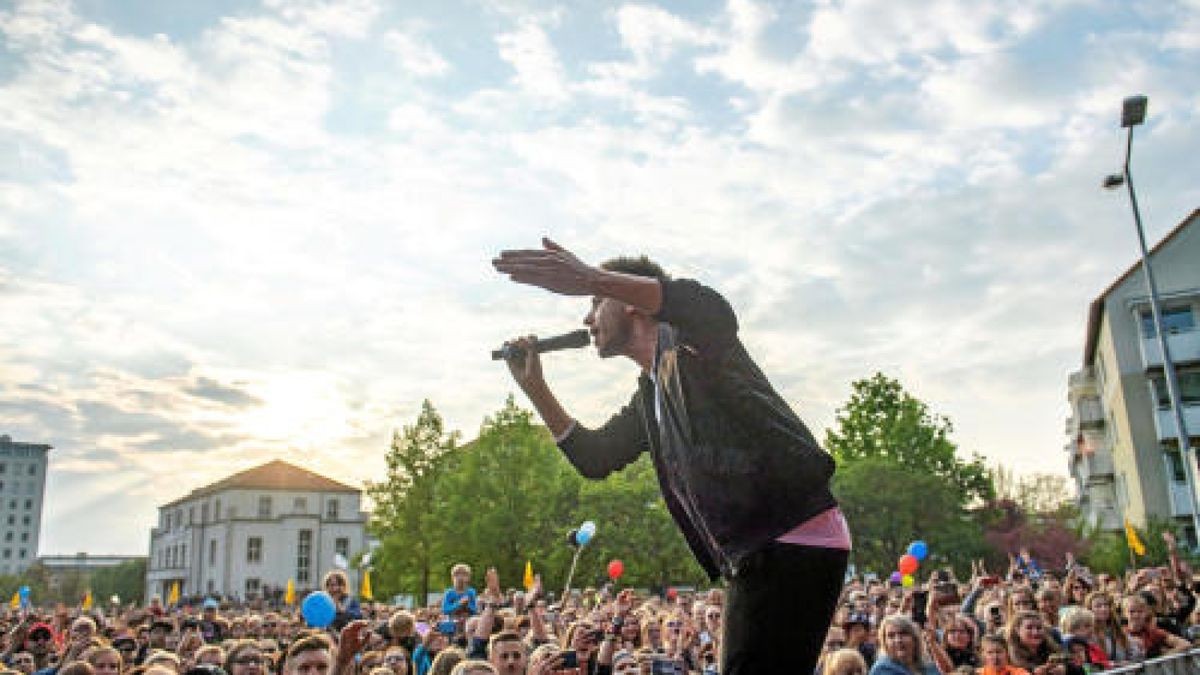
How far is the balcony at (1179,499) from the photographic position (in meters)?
39.2

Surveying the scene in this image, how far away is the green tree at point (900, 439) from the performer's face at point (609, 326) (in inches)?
1643

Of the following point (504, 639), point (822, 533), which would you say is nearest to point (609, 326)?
point (822, 533)

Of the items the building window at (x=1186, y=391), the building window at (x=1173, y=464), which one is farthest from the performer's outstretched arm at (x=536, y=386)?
the building window at (x=1173, y=464)

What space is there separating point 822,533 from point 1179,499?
44707mm

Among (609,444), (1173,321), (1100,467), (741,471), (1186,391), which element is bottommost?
(741,471)

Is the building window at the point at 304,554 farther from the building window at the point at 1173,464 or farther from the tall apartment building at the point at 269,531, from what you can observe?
the building window at the point at 1173,464

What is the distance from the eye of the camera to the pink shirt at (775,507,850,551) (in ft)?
7.68

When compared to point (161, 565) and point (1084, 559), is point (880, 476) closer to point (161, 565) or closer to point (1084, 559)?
point (1084, 559)

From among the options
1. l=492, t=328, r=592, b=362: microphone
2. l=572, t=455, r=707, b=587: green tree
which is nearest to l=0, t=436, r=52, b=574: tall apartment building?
l=572, t=455, r=707, b=587: green tree

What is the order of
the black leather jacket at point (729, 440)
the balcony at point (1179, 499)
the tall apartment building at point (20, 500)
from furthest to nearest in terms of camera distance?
the tall apartment building at point (20, 500) → the balcony at point (1179, 499) → the black leather jacket at point (729, 440)

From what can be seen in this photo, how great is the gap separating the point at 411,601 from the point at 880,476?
25.9m

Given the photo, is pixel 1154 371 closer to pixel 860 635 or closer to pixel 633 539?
pixel 633 539

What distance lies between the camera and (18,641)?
35.4ft

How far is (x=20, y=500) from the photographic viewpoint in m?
173
